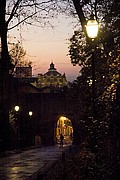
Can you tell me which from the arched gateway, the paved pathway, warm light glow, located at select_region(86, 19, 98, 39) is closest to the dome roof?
the arched gateway

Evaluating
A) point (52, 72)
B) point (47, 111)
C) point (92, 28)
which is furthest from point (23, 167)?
point (52, 72)

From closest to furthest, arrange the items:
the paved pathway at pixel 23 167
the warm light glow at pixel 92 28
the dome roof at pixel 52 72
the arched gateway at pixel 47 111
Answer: the warm light glow at pixel 92 28 → the paved pathway at pixel 23 167 → the arched gateway at pixel 47 111 → the dome roof at pixel 52 72

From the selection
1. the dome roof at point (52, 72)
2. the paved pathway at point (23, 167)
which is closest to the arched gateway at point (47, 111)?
the paved pathway at point (23, 167)

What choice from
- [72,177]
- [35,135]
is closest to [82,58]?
[72,177]

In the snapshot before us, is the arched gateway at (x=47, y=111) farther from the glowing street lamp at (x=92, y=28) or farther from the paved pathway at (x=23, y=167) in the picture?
the glowing street lamp at (x=92, y=28)

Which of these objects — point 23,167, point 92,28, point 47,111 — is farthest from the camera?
point 47,111

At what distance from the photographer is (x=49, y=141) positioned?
2517 inches

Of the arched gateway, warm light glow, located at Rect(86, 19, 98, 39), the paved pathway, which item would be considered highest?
the arched gateway

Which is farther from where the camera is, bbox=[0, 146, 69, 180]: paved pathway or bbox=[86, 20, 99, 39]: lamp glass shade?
bbox=[0, 146, 69, 180]: paved pathway

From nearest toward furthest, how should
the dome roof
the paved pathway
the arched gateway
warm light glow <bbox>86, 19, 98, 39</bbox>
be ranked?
warm light glow <bbox>86, 19, 98, 39</bbox>, the paved pathway, the arched gateway, the dome roof

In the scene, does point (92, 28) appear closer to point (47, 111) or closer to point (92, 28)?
point (92, 28)

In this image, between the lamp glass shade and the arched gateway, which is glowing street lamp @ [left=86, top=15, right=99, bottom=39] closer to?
the lamp glass shade

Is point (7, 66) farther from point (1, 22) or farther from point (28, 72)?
point (28, 72)

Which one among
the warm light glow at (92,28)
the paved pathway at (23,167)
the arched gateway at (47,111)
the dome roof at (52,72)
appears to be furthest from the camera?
the dome roof at (52,72)
